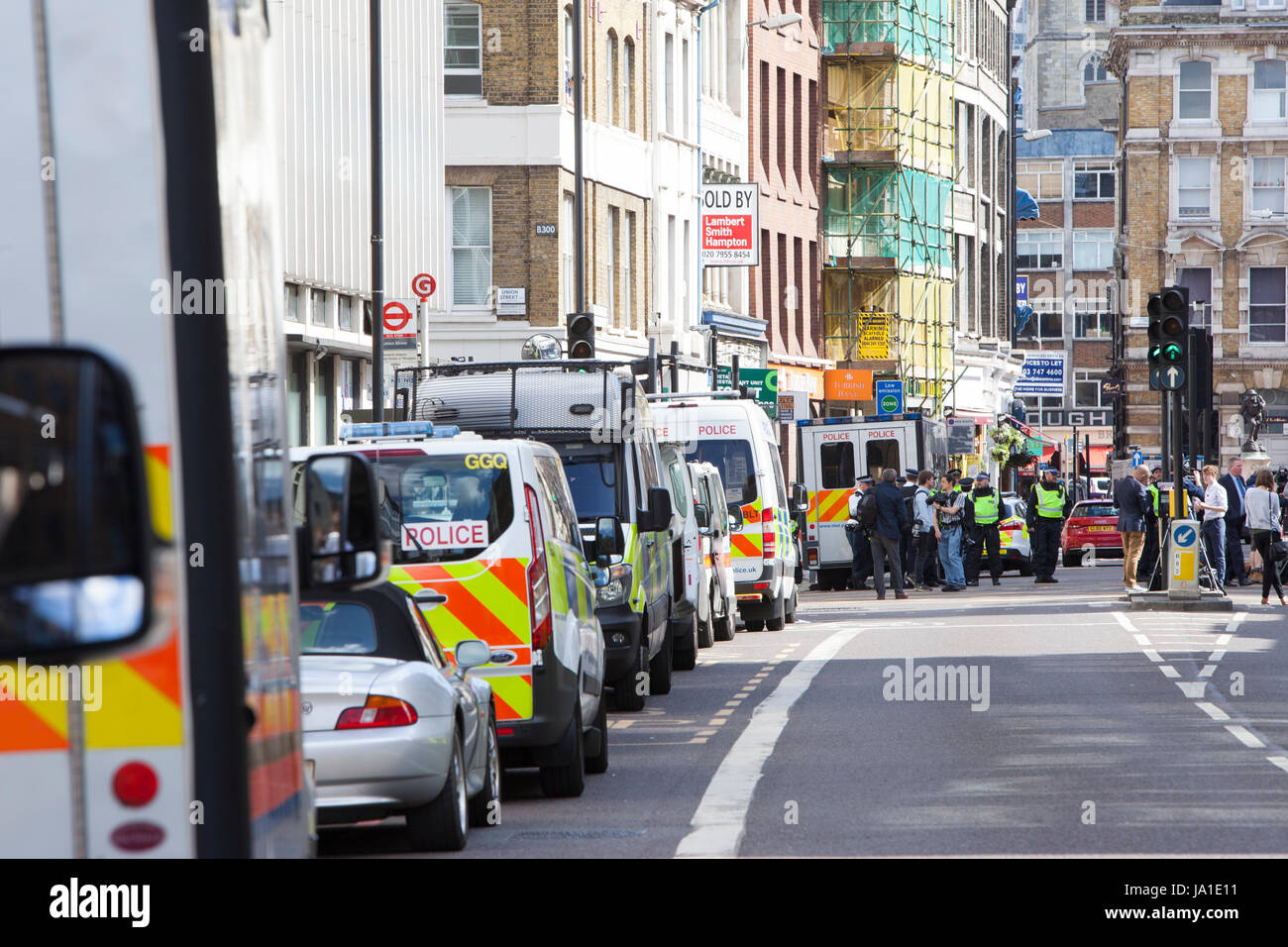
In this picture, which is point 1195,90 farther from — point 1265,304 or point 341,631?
point 341,631

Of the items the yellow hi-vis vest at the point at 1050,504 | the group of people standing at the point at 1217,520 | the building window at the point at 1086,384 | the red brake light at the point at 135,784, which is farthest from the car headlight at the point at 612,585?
the building window at the point at 1086,384

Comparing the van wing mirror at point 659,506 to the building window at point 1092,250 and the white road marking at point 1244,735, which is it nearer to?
the white road marking at point 1244,735

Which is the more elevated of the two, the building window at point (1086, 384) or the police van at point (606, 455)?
the police van at point (606, 455)

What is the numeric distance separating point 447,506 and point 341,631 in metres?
1.90

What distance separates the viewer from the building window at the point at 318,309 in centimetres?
3525

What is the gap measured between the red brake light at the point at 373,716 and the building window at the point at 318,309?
25.0 meters

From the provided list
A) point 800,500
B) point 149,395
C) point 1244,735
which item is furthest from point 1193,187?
point 149,395

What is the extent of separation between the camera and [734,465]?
30203 millimetres

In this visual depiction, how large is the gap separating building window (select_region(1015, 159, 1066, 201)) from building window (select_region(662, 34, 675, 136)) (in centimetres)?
7824

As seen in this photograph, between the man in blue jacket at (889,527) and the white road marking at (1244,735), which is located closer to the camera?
the white road marking at (1244,735)

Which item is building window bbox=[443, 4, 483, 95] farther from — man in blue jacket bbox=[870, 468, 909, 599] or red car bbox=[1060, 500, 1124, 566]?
red car bbox=[1060, 500, 1124, 566]

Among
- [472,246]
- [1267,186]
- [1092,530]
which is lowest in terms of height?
[1092,530]
